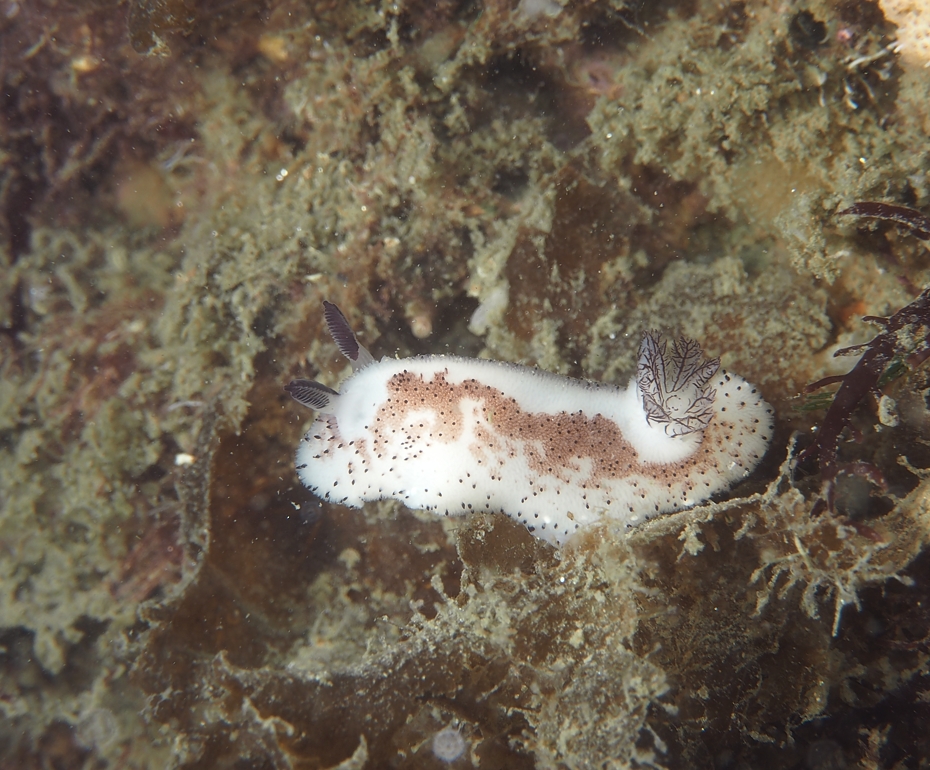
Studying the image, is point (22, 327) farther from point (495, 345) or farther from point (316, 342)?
point (495, 345)

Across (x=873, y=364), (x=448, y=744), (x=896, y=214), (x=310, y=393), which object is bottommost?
(x=448, y=744)

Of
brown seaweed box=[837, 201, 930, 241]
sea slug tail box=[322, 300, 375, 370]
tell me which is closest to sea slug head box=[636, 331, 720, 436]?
brown seaweed box=[837, 201, 930, 241]

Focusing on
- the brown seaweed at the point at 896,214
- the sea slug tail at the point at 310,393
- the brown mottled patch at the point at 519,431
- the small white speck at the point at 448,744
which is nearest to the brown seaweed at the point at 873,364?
the brown seaweed at the point at 896,214

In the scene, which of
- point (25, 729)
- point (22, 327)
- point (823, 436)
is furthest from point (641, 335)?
point (25, 729)

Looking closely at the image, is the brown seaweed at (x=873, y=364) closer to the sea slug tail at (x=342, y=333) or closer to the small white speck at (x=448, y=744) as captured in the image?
the small white speck at (x=448, y=744)

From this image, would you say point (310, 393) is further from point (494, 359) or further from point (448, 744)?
point (448, 744)

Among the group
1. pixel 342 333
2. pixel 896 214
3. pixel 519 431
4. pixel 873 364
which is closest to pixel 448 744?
pixel 519 431

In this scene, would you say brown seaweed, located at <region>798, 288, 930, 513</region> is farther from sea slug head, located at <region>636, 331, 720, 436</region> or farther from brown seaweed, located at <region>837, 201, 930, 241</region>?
sea slug head, located at <region>636, 331, 720, 436</region>
